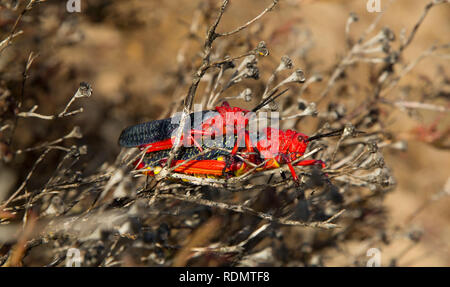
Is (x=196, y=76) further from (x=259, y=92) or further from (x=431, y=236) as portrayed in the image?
(x=431, y=236)

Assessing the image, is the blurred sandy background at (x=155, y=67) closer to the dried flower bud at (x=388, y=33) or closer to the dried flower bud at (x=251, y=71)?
the dried flower bud at (x=388, y=33)

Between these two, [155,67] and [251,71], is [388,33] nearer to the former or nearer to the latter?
[251,71]

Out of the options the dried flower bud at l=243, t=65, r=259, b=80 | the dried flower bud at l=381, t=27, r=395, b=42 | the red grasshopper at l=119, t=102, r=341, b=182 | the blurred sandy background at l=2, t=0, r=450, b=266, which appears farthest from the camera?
the blurred sandy background at l=2, t=0, r=450, b=266

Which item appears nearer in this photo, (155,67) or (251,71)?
(251,71)

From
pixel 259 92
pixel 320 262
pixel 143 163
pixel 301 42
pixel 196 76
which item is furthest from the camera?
pixel 301 42

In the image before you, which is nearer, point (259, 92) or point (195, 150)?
point (195, 150)

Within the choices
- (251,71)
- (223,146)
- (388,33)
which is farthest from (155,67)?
(223,146)

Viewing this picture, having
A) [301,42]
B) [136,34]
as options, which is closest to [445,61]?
[301,42]

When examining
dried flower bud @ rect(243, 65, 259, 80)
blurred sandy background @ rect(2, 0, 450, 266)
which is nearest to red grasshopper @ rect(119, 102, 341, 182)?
dried flower bud @ rect(243, 65, 259, 80)

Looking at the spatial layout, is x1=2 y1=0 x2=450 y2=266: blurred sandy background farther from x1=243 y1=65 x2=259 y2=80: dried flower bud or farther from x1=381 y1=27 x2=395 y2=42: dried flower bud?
x1=243 y1=65 x2=259 y2=80: dried flower bud
